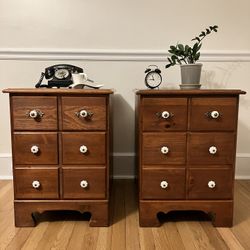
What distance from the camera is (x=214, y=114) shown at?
4.37 feet

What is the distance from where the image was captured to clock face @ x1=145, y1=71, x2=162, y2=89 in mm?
1618

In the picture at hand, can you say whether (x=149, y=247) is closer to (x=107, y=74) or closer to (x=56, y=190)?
(x=56, y=190)

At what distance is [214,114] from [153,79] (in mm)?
454

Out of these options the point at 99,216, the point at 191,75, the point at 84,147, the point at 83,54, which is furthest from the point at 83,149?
the point at 83,54

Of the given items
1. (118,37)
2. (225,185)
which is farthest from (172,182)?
(118,37)

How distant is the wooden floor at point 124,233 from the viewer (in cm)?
124

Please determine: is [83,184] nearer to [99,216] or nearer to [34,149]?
[99,216]

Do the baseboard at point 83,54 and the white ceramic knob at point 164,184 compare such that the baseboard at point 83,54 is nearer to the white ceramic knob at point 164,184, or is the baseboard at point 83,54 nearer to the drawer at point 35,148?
the drawer at point 35,148

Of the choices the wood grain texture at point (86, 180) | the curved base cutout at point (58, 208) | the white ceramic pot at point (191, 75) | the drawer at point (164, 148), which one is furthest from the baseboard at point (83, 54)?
the curved base cutout at point (58, 208)

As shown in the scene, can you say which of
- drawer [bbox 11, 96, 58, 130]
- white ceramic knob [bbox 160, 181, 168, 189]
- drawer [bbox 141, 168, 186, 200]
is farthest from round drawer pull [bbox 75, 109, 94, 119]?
white ceramic knob [bbox 160, 181, 168, 189]

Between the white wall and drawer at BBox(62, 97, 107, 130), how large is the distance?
691 mm

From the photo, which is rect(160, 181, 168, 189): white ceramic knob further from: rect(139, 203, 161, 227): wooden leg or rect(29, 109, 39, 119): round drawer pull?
rect(29, 109, 39, 119): round drawer pull

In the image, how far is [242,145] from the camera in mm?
2100

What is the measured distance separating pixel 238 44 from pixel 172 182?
3.87ft
